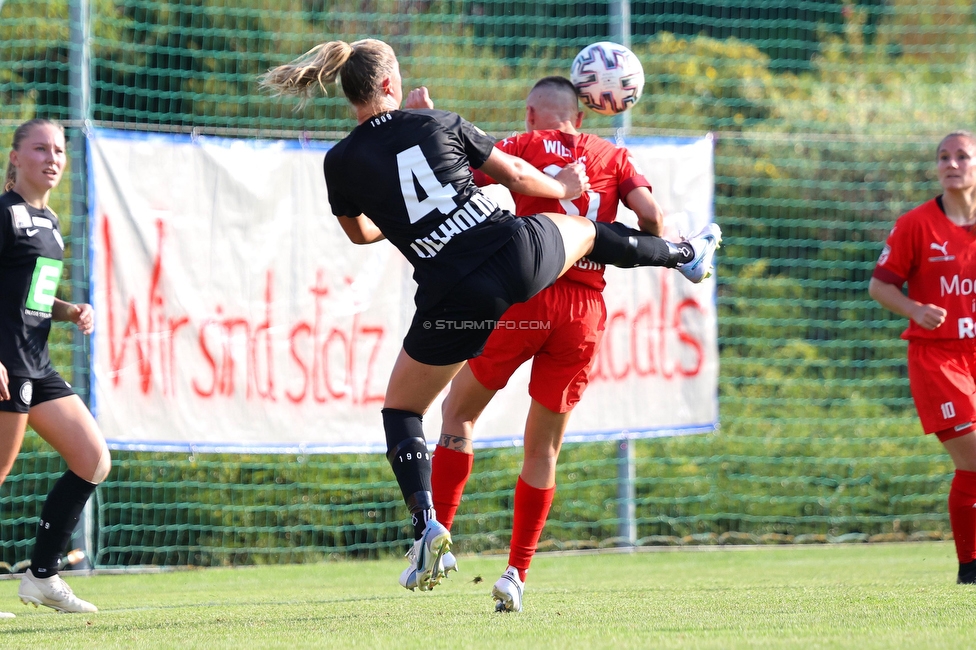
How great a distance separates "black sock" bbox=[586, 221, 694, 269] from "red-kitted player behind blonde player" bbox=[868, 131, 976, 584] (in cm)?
137

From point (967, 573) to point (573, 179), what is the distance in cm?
256

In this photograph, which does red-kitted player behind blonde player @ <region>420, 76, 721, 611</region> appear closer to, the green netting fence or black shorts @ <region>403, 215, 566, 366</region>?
black shorts @ <region>403, 215, 566, 366</region>

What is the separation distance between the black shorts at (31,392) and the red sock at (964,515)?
389cm

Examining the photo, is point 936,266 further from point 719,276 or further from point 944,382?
point 719,276

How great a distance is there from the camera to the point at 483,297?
12.2 ft

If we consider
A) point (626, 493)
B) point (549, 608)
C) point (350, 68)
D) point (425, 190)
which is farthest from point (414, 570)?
point (626, 493)

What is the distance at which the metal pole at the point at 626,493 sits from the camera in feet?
25.1

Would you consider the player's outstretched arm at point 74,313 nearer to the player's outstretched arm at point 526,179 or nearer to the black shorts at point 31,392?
the black shorts at point 31,392

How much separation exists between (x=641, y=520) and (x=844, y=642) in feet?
16.1

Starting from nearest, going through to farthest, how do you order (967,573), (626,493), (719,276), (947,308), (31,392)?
(31,392) → (967,573) → (947,308) → (626,493) → (719,276)

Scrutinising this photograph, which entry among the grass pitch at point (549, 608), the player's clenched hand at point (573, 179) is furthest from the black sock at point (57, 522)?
the player's clenched hand at point (573, 179)

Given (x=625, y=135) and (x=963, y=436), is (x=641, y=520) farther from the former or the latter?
(x=963, y=436)

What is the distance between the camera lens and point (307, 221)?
7227 millimetres

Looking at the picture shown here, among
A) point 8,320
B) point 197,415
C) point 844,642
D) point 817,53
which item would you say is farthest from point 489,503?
point 817,53
